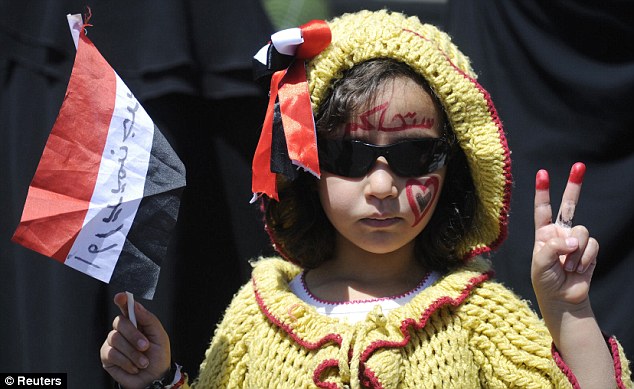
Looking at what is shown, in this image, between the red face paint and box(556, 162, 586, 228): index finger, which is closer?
box(556, 162, 586, 228): index finger

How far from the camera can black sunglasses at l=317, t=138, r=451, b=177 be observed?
1967 millimetres

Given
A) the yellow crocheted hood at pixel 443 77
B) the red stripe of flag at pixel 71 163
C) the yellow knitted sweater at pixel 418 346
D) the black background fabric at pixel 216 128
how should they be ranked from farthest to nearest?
1. the black background fabric at pixel 216 128
2. the yellow crocheted hood at pixel 443 77
3. the yellow knitted sweater at pixel 418 346
4. the red stripe of flag at pixel 71 163

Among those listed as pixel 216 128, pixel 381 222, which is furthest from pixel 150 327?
pixel 216 128

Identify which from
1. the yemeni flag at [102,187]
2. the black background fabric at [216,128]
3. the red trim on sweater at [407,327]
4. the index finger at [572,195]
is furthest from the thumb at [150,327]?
the index finger at [572,195]

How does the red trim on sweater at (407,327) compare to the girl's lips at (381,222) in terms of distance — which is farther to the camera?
the girl's lips at (381,222)

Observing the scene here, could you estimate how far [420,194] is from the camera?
6.60 feet

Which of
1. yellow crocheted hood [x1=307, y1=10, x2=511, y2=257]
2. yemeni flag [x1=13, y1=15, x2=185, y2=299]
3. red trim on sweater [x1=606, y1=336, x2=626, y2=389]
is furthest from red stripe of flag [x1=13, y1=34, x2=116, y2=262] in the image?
red trim on sweater [x1=606, y1=336, x2=626, y2=389]

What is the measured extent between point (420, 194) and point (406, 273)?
0.85 feet

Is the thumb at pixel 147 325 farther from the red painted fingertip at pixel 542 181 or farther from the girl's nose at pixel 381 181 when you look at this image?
the red painted fingertip at pixel 542 181

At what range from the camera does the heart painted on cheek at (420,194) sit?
200 centimetres

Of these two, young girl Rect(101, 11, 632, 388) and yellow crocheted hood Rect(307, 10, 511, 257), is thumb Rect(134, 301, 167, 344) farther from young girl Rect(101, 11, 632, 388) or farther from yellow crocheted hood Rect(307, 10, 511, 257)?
yellow crocheted hood Rect(307, 10, 511, 257)

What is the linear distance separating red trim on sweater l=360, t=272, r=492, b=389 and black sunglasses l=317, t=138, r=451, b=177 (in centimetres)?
29

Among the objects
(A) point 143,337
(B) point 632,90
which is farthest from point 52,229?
(B) point 632,90

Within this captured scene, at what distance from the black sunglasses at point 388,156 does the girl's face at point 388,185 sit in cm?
2
